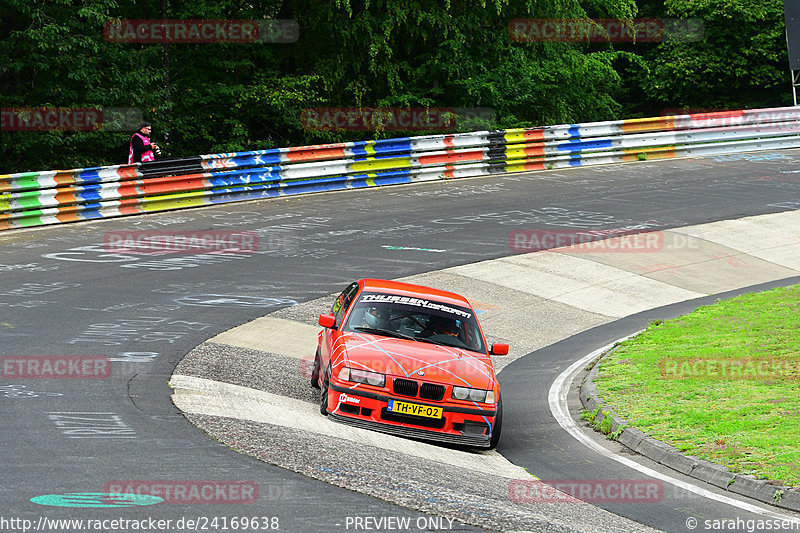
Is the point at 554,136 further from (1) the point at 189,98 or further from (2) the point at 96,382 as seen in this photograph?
(2) the point at 96,382

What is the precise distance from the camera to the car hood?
419 inches

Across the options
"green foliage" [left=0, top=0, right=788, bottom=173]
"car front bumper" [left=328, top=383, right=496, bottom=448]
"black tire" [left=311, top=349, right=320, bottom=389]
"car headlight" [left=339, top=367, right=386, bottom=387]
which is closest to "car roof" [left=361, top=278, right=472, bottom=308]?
"black tire" [left=311, top=349, right=320, bottom=389]

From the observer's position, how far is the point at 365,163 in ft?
84.4

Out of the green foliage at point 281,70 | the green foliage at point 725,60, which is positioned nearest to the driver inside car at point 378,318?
the green foliage at point 281,70

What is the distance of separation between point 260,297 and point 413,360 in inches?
249

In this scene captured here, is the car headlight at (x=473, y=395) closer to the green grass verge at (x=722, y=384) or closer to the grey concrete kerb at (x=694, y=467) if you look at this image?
the grey concrete kerb at (x=694, y=467)

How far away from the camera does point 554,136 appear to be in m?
28.9

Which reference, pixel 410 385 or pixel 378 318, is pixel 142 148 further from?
pixel 410 385

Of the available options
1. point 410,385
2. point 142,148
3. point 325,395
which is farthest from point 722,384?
point 142,148

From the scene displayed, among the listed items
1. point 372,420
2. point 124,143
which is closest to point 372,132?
point 124,143

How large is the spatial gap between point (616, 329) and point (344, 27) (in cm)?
1574

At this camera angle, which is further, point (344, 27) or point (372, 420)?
point (344, 27)

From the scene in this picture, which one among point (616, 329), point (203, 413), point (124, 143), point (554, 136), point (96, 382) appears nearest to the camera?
point (203, 413)

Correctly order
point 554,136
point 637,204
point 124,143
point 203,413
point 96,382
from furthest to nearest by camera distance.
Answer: point 554,136, point 124,143, point 637,204, point 96,382, point 203,413
